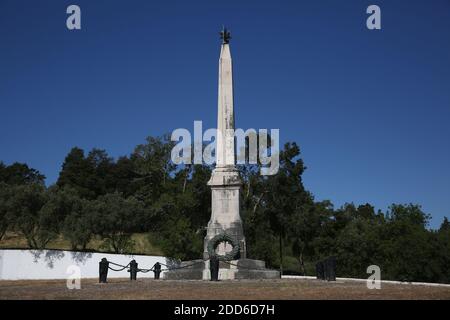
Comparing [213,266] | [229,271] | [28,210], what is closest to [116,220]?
[28,210]

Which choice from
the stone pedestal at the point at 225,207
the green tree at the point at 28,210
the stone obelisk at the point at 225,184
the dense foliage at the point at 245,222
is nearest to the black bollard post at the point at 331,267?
the stone obelisk at the point at 225,184

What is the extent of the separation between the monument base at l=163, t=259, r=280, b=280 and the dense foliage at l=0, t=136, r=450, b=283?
7.00 meters

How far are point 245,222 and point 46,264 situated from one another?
643 inches

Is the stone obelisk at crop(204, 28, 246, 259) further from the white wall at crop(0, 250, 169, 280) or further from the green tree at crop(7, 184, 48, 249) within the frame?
the green tree at crop(7, 184, 48, 249)

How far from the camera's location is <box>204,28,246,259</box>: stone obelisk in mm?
27781

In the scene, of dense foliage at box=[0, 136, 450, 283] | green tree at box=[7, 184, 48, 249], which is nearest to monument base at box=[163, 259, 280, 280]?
dense foliage at box=[0, 136, 450, 283]

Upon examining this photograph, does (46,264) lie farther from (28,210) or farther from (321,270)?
(321,270)

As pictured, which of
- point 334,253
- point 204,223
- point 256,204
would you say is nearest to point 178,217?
point 204,223

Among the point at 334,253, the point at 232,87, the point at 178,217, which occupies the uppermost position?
the point at 232,87

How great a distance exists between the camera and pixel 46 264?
120 ft

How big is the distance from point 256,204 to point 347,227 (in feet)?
30.8

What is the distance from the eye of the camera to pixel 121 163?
73.4 meters
